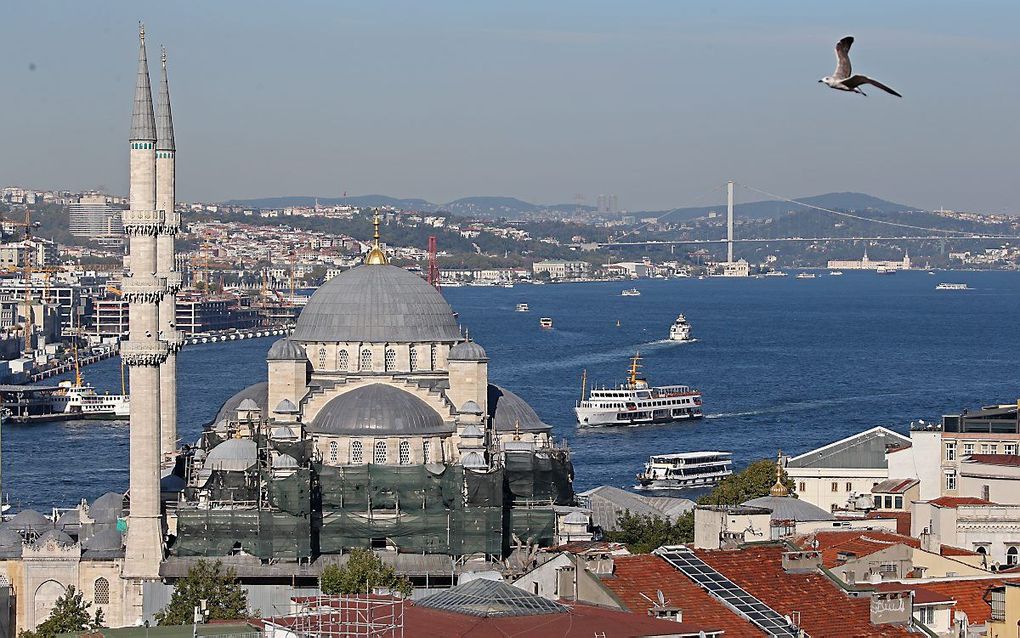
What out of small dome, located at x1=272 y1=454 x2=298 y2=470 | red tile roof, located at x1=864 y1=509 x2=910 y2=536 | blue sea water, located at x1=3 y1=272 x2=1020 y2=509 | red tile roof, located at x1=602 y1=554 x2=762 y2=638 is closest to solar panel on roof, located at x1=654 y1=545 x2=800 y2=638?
red tile roof, located at x1=602 y1=554 x2=762 y2=638

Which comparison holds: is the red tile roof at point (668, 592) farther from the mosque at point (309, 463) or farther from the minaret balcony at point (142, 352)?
the minaret balcony at point (142, 352)

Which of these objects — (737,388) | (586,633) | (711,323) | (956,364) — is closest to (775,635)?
(586,633)

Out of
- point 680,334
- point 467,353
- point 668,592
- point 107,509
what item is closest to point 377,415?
point 467,353

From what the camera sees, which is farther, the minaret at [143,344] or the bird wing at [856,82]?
the minaret at [143,344]

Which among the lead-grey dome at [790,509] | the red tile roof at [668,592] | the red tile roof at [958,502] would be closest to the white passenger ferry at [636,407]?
the lead-grey dome at [790,509]

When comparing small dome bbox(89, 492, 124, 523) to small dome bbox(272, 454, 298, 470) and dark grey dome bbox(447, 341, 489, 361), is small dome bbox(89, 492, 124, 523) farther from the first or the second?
dark grey dome bbox(447, 341, 489, 361)

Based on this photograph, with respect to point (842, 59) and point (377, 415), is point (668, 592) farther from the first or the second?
point (377, 415)

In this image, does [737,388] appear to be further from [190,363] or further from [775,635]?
[775,635]
